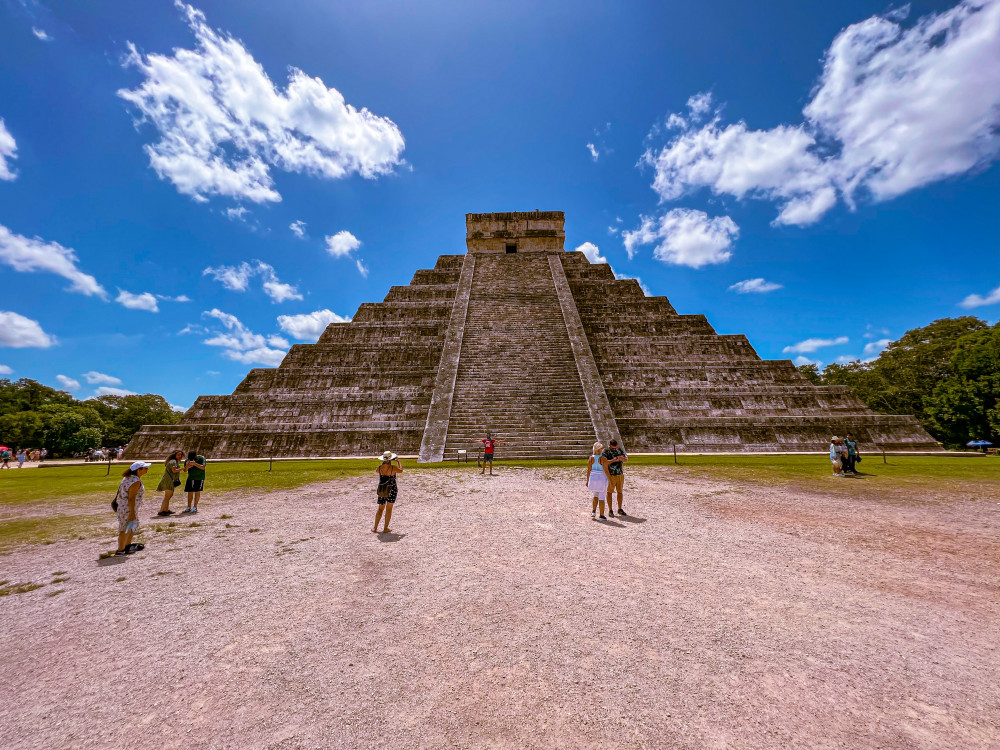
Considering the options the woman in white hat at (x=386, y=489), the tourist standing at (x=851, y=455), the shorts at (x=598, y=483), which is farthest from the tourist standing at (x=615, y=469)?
the tourist standing at (x=851, y=455)

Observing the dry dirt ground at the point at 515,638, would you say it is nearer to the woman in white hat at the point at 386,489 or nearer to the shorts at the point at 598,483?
the woman in white hat at the point at 386,489

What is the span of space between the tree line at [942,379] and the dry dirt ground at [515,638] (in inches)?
844

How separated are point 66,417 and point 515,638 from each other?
52.3 meters

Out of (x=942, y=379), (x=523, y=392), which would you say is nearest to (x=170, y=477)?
(x=523, y=392)

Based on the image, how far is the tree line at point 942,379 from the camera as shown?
2048 cm

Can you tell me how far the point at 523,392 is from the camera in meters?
17.3

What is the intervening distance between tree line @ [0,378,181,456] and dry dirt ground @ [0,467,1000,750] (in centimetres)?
4533

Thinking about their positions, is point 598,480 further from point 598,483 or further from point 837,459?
point 837,459

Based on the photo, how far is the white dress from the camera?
7074 millimetres

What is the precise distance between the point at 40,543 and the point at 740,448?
19615 millimetres

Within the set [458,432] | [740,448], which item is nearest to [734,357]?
[740,448]

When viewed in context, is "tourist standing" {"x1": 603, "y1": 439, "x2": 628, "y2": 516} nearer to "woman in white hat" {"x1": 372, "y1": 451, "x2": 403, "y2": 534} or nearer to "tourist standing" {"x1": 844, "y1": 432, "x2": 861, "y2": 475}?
A: "woman in white hat" {"x1": 372, "y1": 451, "x2": 403, "y2": 534}

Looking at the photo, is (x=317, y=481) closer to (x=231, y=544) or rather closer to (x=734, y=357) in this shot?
(x=231, y=544)

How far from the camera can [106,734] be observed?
253 cm
